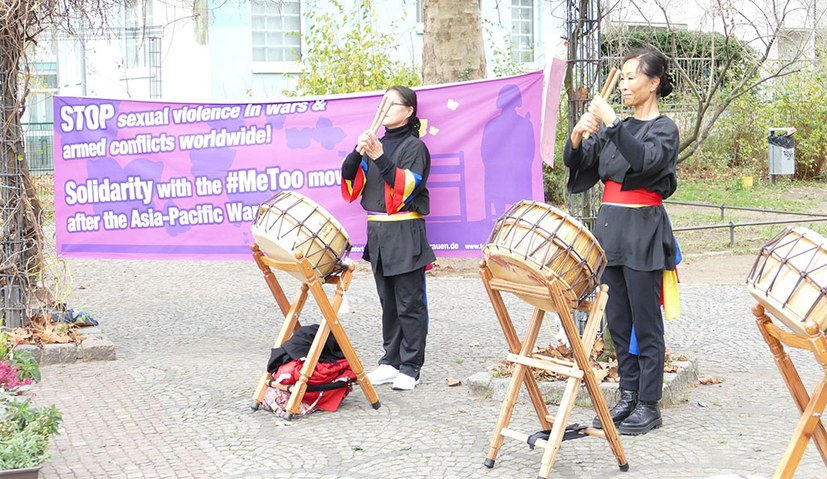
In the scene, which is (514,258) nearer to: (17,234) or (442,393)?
(442,393)

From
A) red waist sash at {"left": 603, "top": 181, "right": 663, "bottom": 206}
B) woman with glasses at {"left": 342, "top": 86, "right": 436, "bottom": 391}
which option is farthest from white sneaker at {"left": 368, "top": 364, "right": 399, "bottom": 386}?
red waist sash at {"left": 603, "top": 181, "right": 663, "bottom": 206}

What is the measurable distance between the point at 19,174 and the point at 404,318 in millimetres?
3095

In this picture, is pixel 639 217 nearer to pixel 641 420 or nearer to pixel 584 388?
pixel 641 420

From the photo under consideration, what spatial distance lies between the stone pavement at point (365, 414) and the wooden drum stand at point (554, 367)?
187 millimetres

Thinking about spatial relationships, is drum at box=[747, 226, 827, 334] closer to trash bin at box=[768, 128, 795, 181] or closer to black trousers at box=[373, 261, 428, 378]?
black trousers at box=[373, 261, 428, 378]

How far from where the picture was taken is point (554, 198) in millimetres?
15148

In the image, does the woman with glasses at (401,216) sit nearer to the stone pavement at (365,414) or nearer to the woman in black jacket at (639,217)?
the stone pavement at (365,414)

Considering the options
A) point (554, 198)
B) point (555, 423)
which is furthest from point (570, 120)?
point (554, 198)

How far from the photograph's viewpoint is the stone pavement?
527 centimetres

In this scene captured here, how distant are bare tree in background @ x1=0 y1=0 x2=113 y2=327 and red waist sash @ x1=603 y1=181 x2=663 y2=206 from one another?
4.28 m

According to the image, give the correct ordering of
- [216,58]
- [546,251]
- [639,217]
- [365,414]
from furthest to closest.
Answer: [216,58] < [365,414] < [639,217] < [546,251]

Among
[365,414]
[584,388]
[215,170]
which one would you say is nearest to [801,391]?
[584,388]

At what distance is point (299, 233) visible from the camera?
5.93 m

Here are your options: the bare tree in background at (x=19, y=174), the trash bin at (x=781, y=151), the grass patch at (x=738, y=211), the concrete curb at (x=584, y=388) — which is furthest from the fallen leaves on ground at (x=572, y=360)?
the trash bin at (x=781, y=151)
